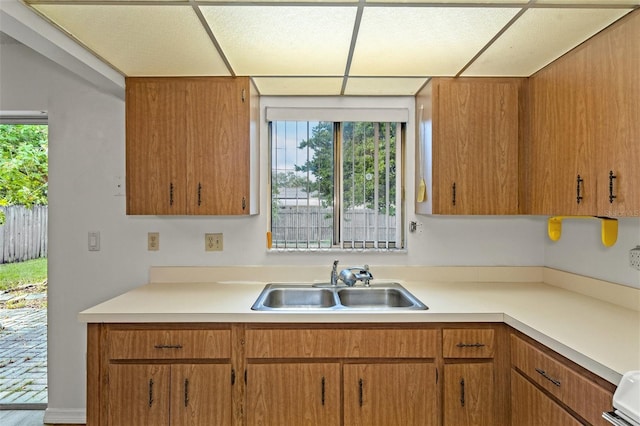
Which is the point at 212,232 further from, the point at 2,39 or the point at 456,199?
the point at 2,39

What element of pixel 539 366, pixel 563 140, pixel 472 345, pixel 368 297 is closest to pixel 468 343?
pixel 472 345

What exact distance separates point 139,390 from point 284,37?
1.74 meters

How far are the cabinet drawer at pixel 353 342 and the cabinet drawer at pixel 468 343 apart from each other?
2.2 inches

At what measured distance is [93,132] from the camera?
2.38 meters

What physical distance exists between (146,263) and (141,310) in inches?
29.3

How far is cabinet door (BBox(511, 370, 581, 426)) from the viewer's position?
133 centimetres

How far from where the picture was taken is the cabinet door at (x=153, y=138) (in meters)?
2.10

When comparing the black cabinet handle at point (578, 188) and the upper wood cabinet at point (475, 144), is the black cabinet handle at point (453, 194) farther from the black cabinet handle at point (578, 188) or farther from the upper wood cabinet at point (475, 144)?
the black cabinet handle at point (578, 188)

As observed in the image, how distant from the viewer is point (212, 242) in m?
2.41

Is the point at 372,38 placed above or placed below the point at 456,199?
above

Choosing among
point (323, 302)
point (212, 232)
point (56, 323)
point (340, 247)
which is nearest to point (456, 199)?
point (340, 247)

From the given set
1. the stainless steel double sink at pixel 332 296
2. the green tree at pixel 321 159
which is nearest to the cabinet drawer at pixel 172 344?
the stainless steel double sink at pixel 332 296

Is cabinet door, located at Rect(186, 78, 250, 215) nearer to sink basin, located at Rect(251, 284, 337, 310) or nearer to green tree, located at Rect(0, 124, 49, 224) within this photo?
sink basin, located at Rect(251, 284, 337, 310)

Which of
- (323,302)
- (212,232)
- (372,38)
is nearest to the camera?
(372,38)
